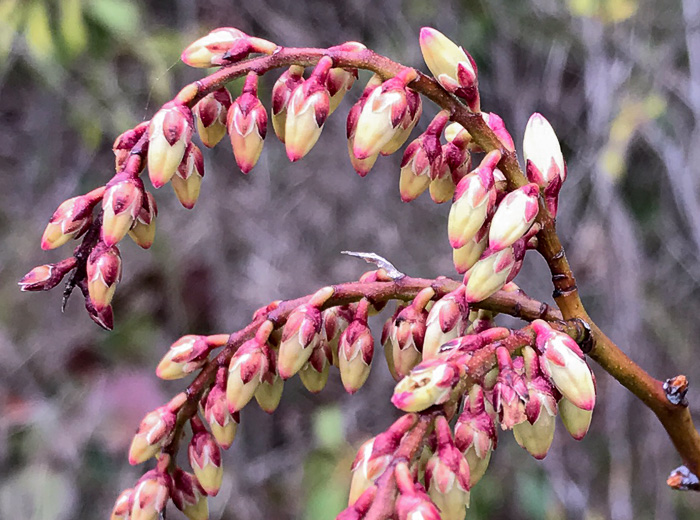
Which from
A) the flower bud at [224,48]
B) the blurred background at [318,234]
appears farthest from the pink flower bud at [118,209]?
the blurred background at [318,234]

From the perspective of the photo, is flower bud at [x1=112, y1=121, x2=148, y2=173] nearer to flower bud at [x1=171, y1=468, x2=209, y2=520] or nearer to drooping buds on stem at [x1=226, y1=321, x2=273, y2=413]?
drooping buds on stem at [x1=226, y1=321, x2=273, y2=413]

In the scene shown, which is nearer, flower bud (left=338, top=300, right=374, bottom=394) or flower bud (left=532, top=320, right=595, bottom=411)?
flower bud (left=532, top=320, right=595, bottom=411)

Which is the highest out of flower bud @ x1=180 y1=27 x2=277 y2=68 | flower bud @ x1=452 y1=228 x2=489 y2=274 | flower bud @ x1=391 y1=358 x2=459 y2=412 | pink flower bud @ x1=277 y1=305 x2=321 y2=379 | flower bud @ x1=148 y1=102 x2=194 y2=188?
flower bud @ x1=180 y1=27 x2=277 y2=68

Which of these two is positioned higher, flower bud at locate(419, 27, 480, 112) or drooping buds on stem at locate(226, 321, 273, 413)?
flower bud at locate(419, 27, 480, 112)

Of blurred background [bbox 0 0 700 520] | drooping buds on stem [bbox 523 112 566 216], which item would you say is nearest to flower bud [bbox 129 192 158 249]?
drooping buds on stem [bbox 523 112 566 216]

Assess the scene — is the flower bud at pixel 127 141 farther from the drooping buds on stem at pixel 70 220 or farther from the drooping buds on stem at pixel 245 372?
Result: the drooping buds on stem at pixel 245 372

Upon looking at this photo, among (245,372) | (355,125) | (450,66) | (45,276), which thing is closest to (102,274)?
(45,276)

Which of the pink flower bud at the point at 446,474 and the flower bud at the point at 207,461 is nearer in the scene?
the pink flower bud at the point at 446,474
